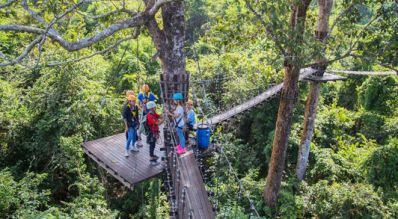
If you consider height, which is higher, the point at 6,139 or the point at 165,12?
the point at 165,12

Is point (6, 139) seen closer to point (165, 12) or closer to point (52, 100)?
point (52, 100)

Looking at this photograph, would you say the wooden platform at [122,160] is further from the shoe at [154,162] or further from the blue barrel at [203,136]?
the blue barrel at [203,136]

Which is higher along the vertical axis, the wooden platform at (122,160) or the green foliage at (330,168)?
the wooden platform at (122,160)

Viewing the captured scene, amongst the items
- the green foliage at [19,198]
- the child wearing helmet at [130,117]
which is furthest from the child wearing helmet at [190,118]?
the green foliage at [19,198]

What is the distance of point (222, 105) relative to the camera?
370 inches

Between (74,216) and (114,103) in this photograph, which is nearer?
(74,216)

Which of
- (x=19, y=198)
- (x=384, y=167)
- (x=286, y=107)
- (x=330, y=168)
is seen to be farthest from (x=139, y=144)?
(x=384, y=167)

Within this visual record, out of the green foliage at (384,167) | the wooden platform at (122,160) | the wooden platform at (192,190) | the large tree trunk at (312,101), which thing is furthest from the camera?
the green foliage at (384,167)

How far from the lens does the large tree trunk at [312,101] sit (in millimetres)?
5734

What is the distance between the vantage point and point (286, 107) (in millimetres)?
5020

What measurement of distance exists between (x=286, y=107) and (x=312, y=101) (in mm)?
1717

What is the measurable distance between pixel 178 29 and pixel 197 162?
6.19 feet

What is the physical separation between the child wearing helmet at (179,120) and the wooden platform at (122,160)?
36cm

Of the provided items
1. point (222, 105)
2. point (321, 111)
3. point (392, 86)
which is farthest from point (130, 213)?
point (392, 86)
